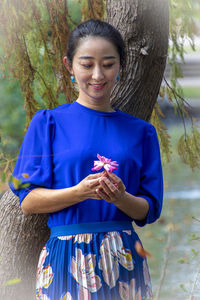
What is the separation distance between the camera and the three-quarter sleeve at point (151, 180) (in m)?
1.56

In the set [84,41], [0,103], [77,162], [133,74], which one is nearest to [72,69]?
[84,41]

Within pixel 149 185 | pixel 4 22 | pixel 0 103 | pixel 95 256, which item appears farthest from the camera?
pixel 0 103

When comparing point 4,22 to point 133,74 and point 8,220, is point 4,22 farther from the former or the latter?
point 8,220

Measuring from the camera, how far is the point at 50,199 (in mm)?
1448

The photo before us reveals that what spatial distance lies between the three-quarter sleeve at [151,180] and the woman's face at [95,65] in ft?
0.77

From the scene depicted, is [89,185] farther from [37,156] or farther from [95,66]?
[95,66]

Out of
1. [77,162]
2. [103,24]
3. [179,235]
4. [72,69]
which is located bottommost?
[179,235]

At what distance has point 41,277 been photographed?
1.49 metres

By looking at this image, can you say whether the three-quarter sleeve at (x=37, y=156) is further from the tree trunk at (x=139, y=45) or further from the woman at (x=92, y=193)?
the tree trunk at (x=139, y=45)

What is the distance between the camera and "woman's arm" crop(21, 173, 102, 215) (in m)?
1.35

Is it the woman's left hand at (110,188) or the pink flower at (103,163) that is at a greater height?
the pink flower at (103,163)

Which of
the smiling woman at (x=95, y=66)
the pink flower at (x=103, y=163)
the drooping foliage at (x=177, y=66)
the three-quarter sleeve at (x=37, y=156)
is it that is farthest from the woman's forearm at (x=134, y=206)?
the drooping foliage at (x=177, y=66)

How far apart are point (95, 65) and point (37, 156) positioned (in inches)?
13.6

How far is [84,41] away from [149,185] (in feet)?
1.70
